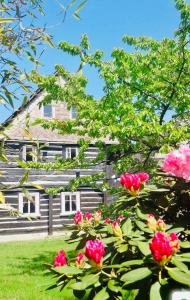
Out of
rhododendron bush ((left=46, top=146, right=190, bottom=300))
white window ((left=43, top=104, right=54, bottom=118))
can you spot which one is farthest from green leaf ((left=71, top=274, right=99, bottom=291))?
white window ((left=43, top=104, right=54, bottom=118))

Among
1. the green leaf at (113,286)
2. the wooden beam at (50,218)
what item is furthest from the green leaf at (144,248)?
the wooden beam at (50,218)

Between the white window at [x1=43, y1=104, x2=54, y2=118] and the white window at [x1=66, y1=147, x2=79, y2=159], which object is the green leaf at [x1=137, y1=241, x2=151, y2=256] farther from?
the white window at [x1=43, y1=104, x2=54, y2=118]

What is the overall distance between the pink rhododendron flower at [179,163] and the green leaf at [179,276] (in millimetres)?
752

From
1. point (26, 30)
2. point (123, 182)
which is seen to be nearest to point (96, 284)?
point (123, 182)

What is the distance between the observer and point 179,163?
2512 mm

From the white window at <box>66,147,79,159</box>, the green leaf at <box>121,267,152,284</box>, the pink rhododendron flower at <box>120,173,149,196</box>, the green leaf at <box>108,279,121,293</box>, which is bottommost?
the green leaf at <box>108,279,121,293</box>

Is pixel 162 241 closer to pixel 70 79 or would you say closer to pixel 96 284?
pixel 96 284

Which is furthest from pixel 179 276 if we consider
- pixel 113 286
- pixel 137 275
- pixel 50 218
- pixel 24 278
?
pixel 50 218

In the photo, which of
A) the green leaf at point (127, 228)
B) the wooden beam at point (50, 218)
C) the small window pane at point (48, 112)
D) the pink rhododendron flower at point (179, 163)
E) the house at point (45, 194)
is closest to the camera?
the green leaf at point (127, 228)

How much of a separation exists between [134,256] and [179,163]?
2.00 feet

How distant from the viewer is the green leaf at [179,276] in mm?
1785

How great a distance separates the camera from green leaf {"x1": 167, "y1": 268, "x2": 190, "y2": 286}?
179 centimetres

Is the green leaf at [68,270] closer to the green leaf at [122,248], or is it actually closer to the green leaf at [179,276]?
the green leaf at [122,248]

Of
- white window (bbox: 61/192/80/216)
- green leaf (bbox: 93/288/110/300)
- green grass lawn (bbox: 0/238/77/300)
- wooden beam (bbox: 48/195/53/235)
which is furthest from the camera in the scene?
white window (bbox: 61/192/80/216)
